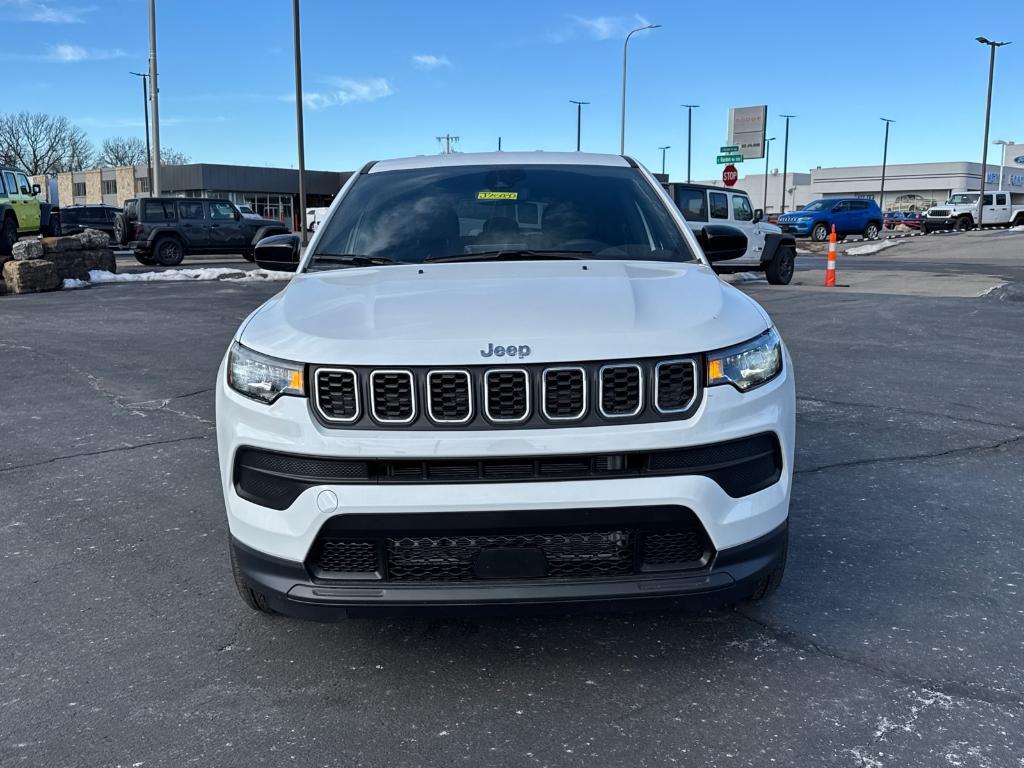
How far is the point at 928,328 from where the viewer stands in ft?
36.5

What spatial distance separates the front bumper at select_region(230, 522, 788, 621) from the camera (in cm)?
253

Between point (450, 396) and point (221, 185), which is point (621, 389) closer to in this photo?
point (450, 396)

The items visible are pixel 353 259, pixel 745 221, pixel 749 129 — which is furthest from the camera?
pixel 749 129

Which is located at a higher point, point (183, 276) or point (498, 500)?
point (498, 500)

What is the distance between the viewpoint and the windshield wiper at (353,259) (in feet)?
12.2

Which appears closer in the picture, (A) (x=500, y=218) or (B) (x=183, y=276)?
(A) (x=500, y=218)

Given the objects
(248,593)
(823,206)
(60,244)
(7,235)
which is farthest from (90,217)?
(248,593)

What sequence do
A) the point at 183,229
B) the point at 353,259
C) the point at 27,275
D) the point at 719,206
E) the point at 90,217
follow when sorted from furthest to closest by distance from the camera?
the point at 90,217
the point at 183,229
the point at 719,206
the point at 27,275
the point at 353,259

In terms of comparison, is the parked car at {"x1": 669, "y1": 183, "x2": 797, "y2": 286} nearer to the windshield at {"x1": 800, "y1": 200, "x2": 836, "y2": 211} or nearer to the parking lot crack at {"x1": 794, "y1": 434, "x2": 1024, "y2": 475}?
the parking lot crack at {"x1": 794, "y1": 434, "x2": 1024, "y2": 475}

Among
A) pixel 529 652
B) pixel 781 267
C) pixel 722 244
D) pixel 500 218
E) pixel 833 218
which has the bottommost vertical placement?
pixel 529 652

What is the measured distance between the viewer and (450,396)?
2.53 meters

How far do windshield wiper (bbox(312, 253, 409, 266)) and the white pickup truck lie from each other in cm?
5011

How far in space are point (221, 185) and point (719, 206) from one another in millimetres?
60002

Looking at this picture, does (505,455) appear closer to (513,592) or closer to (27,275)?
(513,592)
